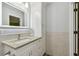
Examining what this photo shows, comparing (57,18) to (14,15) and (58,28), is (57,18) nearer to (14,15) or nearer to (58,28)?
(58,28)

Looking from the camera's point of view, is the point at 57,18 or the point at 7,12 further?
the point at 57,18

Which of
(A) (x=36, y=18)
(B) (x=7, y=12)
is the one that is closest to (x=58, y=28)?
(A) (x=36, y=18)

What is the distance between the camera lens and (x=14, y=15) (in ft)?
5.59

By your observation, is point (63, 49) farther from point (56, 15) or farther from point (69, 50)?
point (56, 15)

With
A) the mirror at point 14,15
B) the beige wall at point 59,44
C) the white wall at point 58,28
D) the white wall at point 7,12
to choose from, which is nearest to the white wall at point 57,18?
the white wall at point 58,28

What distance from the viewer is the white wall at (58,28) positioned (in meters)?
2.67

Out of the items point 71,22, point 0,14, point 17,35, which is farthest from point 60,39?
point 0,14

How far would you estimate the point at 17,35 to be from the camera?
1.75 meters

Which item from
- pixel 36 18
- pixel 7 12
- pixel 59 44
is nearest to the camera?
pixel 7 12

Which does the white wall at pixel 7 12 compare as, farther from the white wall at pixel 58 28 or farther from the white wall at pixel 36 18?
the white wall at pixel 58 28

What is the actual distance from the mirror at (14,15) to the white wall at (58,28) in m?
0.78

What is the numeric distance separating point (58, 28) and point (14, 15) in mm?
1394

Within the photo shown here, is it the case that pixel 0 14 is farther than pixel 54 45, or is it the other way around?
pixel 54 45

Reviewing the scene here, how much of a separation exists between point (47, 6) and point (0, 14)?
145 cm
